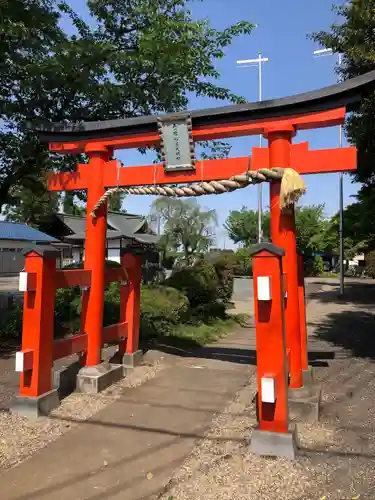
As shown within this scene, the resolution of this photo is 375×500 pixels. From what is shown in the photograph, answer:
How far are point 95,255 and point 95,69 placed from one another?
413 cm

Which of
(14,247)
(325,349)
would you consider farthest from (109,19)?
(14,247)

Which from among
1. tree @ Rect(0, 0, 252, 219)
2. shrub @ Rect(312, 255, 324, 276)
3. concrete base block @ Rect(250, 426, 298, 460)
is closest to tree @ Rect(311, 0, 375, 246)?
tree @ Rect(0, 0, 252, 219)

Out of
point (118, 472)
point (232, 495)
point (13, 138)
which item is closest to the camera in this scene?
point (232, 495)

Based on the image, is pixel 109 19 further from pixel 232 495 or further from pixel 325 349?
pixel 232 495

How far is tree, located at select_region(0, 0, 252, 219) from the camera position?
25.2 feet

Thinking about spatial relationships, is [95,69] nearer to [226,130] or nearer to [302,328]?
[226,130]

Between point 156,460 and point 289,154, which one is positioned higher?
point 289,154

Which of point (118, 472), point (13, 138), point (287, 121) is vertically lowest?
point (118, 472)

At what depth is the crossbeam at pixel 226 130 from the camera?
5062 mm

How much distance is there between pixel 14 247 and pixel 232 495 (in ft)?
129

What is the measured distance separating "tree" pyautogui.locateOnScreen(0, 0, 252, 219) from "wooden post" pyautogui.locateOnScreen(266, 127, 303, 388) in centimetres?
392

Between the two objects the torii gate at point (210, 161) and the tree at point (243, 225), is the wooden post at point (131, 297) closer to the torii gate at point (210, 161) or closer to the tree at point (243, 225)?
the torii gate at point (210, 161)

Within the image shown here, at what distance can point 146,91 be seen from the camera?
9109 millimetres

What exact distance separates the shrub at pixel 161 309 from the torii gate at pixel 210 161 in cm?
441
